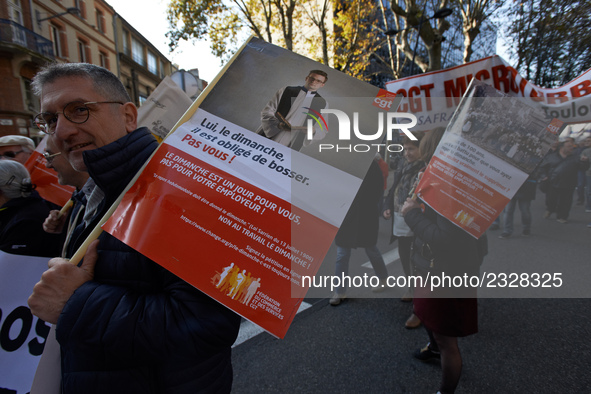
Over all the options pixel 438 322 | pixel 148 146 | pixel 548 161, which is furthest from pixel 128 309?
pixel 548 161

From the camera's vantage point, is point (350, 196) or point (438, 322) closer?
point (350, 196)

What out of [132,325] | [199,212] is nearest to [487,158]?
[199,212]

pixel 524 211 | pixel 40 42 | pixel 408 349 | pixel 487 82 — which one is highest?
pixel 40 42

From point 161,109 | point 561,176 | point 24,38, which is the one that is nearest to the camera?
point 161,109

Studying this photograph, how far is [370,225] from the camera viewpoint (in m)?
3.75

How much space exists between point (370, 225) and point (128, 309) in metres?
3.12

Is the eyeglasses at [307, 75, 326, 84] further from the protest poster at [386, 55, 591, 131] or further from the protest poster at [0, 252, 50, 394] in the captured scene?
the protest poster at [386, 55, 591, 131]

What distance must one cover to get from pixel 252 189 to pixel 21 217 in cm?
207

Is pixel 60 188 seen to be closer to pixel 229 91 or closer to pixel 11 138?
pixel 11 138

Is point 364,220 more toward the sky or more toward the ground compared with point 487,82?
more toward the ground

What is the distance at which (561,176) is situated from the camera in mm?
5531

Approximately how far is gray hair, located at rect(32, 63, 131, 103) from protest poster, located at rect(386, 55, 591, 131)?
8.30 feet

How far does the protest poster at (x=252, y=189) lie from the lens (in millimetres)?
899

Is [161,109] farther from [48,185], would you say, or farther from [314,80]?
[314,80]
